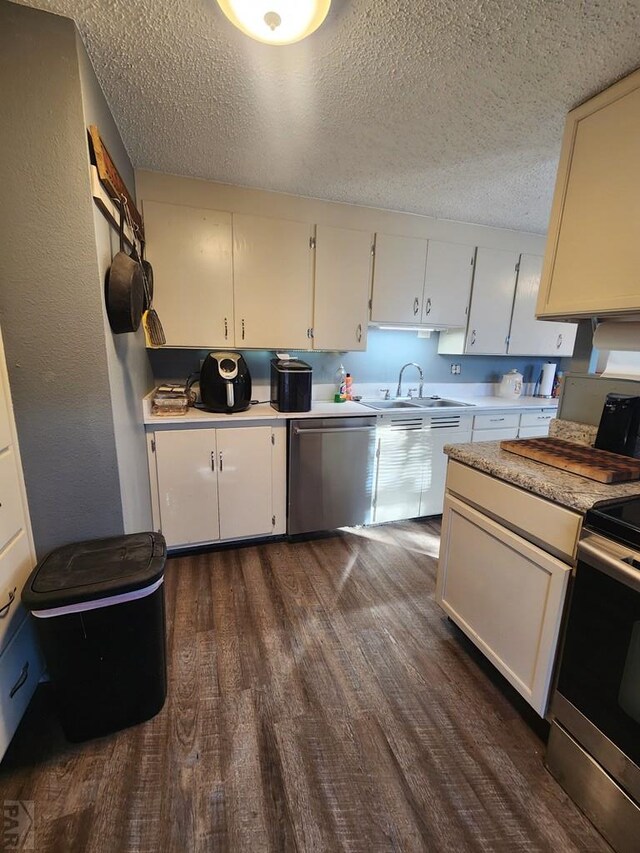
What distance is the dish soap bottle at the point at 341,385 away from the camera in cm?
299

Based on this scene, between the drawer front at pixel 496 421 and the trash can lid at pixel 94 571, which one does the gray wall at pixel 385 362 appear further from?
the trash can lid at pixel 94 571

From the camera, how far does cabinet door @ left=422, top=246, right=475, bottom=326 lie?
291 centimetres

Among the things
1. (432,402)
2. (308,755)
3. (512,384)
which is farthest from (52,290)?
(512,384)

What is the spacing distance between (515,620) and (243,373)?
1919 millimetres

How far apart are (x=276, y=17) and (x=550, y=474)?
1675 mm

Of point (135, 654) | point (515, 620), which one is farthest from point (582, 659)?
point (135, 654)

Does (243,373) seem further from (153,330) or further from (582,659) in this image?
(582,659)

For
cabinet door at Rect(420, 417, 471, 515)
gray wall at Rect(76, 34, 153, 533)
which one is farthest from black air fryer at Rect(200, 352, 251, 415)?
cabinet door at Rect(420, 417, 471, 515)

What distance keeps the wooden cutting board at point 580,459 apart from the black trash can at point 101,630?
152 centimetres

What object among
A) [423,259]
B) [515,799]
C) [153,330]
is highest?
[423,259]

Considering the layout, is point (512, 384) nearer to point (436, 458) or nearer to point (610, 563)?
point (436, 458)

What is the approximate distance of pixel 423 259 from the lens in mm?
2871

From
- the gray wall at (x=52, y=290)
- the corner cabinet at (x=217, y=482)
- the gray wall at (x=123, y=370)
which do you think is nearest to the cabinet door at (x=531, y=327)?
the corner cabinet at (x=217, y=482)

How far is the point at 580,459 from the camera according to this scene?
1443 mm
